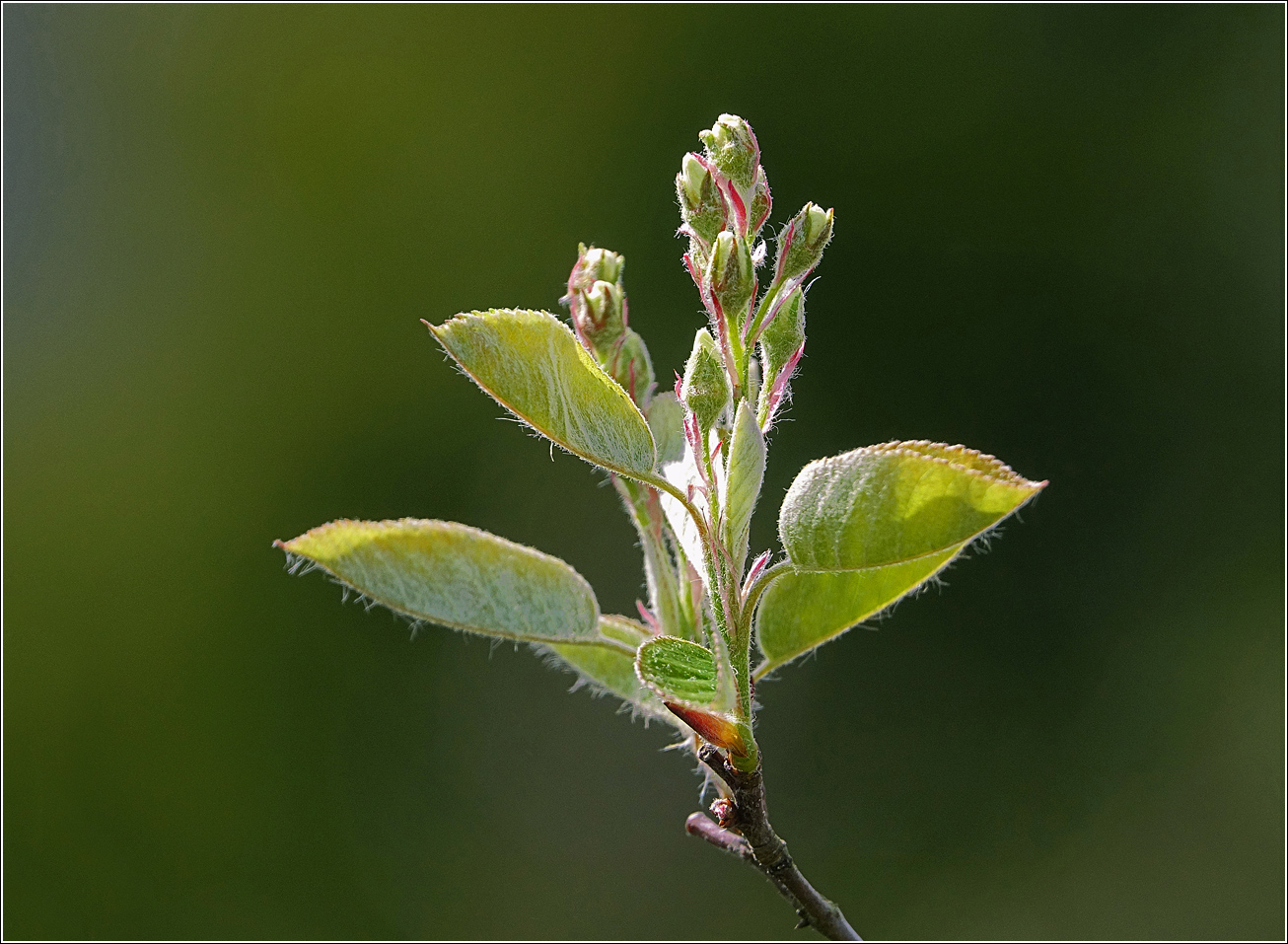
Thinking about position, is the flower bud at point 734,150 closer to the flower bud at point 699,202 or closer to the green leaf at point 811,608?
the flower bud at point 699,202

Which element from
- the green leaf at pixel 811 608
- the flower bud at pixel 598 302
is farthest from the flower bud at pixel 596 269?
the green leaf at pixel 811 608

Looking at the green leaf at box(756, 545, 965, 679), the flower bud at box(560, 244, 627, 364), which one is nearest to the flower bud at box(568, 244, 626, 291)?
the flower bud at box(560, 244, 627, 364)

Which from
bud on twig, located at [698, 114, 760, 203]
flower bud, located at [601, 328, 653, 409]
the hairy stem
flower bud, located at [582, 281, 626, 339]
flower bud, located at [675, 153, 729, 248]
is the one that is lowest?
the hairy stem

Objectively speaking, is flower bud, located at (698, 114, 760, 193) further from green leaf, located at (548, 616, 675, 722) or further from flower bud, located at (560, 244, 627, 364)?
green leaf, located at (548, 616, 675, 722)

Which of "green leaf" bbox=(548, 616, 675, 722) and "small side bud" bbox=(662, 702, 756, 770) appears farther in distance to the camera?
"green leaf" bbox=(548, 616, 675, 722)

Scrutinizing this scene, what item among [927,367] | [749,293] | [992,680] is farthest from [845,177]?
[749,293]

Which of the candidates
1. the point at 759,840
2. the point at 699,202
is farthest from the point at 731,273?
the point at 759,840
